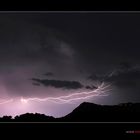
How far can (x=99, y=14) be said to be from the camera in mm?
2721

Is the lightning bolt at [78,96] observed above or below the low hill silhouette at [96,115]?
above

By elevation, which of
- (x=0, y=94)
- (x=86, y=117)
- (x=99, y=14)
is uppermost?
(x=99, y=14)

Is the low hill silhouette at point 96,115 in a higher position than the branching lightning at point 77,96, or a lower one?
lower

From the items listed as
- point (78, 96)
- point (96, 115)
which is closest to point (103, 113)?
point (96, 115)

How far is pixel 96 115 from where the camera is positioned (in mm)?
2607

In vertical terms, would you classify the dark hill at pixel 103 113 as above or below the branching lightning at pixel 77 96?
below

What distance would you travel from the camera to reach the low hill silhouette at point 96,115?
260cm

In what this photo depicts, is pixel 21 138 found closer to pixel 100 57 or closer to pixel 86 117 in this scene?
pixel 86 117

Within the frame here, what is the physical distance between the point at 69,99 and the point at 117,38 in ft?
2.17

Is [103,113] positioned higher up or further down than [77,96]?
further down

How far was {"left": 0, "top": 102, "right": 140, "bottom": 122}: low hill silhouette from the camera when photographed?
2.60 meters

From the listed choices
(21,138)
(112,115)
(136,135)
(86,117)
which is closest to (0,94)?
(21,138)

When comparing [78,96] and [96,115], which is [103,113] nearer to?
[96,115]

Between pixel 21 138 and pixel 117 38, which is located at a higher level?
pixel 117 38
